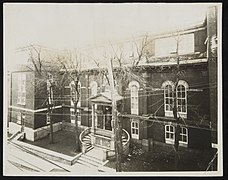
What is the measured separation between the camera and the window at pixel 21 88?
1.44m

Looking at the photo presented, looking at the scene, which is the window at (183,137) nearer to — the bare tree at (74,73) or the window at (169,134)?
the window at (169,134)

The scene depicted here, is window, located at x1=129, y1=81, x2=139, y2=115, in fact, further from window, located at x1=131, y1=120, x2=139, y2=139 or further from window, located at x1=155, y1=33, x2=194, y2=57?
window, located at x1=155, y1=33, x2=194, y2=57

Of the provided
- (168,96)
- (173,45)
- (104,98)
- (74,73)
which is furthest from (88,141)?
(173,45)

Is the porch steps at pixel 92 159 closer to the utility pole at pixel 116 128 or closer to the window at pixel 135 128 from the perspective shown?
the utility pole at pixel 116 128

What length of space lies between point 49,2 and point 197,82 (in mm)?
829

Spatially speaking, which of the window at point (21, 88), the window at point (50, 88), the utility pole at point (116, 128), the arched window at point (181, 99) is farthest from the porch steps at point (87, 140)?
the arched window at point (181, 99)

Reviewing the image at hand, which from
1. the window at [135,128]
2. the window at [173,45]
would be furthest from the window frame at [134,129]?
the window at [173,45]

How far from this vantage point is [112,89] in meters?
1.42

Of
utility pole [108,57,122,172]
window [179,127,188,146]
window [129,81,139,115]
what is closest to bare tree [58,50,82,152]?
utility pole [108,57,122,172]

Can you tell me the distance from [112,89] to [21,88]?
17.9 inches

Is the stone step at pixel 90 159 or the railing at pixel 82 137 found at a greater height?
the railing at pixel 82 137

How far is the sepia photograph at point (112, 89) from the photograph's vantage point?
1.40m

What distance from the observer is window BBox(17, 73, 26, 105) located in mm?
1441

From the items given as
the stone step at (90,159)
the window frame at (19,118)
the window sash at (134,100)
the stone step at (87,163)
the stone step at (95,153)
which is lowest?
the stone step at (87,163)
